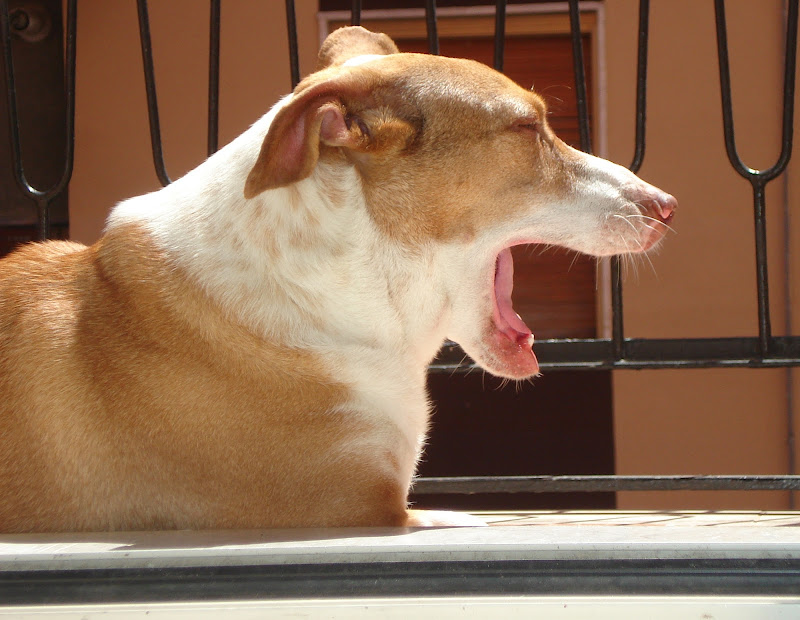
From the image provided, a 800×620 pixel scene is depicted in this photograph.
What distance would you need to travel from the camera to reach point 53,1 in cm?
532

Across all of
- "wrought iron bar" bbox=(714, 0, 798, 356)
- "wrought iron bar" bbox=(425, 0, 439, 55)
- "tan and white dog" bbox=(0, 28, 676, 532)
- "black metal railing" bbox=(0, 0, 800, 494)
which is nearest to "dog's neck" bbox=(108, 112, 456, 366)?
"tan and white dog" bbox=(0, 28, 676, 532)

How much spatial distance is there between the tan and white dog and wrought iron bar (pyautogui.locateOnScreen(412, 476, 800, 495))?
54 cm

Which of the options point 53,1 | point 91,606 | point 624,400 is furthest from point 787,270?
point 91,606

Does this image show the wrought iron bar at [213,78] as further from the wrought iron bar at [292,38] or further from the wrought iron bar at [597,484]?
the wrought iron bar at [597,484]

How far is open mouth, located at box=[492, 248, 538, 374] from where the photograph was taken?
2117 mm

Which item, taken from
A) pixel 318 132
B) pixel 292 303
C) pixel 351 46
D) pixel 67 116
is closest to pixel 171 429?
pixel 292 303

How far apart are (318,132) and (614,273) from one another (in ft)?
3.92

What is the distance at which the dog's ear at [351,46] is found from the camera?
233 cm

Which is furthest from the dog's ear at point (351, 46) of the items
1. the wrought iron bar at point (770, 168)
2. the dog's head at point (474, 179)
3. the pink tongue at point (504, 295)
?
the wrought iron bar at point (770, 168)

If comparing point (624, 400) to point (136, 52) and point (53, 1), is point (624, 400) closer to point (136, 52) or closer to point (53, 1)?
point (136, 52)

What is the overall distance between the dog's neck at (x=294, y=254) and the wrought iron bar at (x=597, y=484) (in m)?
0.68

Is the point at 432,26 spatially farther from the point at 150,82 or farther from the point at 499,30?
the point at 150,82

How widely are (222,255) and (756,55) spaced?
423cm

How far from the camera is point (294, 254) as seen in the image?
6.12 feet
